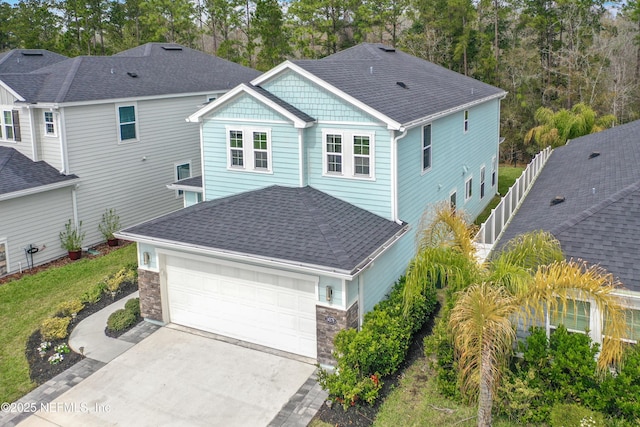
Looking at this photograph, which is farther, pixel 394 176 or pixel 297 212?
pixel 394 176

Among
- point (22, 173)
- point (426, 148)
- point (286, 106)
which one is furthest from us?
point (22, 173)

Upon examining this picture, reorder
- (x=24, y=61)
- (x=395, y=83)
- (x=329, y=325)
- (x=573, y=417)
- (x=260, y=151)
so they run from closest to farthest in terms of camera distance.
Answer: (x=573, y=417) → (x=329, y=325) → (x=260, y=151) → (x=395, y=83) → (x=24, y=61)

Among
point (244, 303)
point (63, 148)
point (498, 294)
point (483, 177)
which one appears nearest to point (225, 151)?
point (244, 303)

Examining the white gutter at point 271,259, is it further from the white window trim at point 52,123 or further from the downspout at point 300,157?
the white window trim at point 52,123

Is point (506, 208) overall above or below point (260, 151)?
below

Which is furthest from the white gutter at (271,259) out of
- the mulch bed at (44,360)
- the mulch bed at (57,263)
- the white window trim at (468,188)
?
the white window trim at (468,188)

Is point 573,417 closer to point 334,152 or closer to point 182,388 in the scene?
point 182,388

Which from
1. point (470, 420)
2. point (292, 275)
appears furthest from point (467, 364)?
point (292, 275)
